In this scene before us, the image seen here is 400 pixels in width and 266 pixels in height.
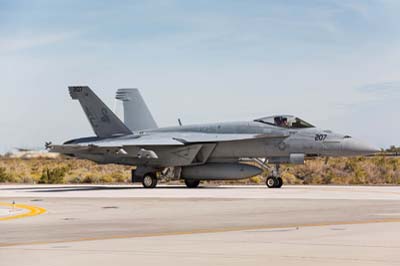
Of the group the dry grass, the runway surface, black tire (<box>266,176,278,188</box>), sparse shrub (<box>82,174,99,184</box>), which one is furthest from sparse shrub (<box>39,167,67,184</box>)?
the runway surface

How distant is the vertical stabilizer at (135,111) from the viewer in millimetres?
42406

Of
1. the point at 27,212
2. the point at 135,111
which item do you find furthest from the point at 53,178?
the point at 27,212

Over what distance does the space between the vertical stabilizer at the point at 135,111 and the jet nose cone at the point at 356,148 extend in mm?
11742

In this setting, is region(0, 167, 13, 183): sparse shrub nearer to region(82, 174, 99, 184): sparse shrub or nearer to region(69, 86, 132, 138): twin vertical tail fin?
region(82, 174, 99, 184): sparse shrub

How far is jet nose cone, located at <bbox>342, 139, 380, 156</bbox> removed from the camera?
3400 centimetres

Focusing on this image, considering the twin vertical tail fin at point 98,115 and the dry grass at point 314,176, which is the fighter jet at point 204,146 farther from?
the dry grass at point 314,176

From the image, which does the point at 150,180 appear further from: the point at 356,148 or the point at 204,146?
the point at 356,148

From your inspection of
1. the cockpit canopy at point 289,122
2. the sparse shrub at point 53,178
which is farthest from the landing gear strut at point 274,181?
the sparse shrub at point 53,178

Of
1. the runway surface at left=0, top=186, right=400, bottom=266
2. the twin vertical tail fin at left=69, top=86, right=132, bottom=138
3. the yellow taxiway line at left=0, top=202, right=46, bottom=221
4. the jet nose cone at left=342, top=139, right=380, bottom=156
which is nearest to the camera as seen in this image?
the runway surface at left=0, top=186, right=400, bottom=266

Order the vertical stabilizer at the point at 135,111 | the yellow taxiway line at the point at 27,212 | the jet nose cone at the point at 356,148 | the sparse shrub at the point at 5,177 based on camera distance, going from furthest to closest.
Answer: the sparse shrub at the point at 5,177, the vertical stabilizer at the point at 135,111, the jet nose cone at the point at 356,148, the yellow taxiway line at the point at 27,212

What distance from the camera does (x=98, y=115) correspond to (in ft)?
132

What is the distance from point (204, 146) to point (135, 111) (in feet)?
22.3

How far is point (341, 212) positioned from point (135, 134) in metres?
21.3

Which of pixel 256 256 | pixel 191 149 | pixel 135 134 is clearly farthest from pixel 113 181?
pixel 256 256
